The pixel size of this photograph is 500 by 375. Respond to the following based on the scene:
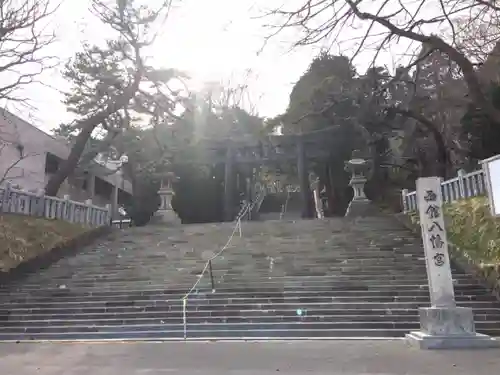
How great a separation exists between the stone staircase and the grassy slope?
2.42 feet

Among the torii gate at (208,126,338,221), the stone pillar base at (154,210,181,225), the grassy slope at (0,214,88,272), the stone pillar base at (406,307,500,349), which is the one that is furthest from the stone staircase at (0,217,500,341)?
the torii gate at (208,126,338,221)

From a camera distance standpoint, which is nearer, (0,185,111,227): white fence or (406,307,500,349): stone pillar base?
(406,307,500,349): stone pillar base

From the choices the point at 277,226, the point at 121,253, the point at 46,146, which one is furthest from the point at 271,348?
the point at 46,146

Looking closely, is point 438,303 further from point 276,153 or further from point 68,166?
point 276,153

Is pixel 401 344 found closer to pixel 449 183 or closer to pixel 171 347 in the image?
pixel 171 347

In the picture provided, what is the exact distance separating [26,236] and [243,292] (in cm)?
742

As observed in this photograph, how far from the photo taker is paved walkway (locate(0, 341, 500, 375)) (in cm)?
551

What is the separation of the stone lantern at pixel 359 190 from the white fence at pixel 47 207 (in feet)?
33.2

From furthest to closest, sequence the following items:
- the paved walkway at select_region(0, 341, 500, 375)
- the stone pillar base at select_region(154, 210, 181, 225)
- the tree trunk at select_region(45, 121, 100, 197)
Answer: the stone pillar base at select_region(154, 210, 181, 225) < the tree trunk at select_region(45, 121, 100, 197) < the paved walkway at select_region(0, 341, 500, 375)

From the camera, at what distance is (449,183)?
45.9 ft

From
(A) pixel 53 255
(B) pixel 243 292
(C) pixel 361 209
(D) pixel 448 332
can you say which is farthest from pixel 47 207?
(D) pixel 448 332

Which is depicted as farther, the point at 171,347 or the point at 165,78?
the point at 165,78

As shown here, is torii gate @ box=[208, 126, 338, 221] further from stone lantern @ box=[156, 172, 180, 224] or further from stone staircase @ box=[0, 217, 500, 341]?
stone staircase @ box=[0, 217, 500, 341]

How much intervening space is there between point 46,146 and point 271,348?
2154 cm
